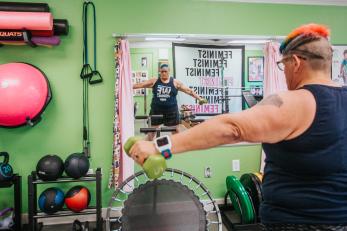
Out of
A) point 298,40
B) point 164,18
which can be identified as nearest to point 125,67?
point 164,18

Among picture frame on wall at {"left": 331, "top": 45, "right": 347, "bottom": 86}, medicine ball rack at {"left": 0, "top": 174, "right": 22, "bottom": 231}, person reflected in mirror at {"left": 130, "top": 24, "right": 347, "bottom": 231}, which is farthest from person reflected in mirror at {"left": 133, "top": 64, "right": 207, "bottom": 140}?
person reflected in mirror at {"left": 130, "top": 24, "right": 347, "bottom": 231}

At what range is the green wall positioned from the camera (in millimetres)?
2943

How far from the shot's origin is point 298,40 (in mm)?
952

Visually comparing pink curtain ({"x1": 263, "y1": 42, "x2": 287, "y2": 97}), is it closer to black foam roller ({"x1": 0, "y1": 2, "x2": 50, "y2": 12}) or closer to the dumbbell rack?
the dumbbell rack

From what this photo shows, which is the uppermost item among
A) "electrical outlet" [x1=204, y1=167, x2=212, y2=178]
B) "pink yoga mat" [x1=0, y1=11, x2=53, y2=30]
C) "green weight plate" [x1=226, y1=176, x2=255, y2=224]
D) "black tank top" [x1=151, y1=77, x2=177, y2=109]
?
"pink yoga mat" [x1=0, y1=11, x2=53, y2=30]

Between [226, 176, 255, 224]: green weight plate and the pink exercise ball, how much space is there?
6.73 ft

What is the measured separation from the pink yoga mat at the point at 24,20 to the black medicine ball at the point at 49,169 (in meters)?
1.23

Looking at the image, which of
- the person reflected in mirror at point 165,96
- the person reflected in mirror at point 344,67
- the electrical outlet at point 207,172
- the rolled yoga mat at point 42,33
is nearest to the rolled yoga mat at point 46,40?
the rolled yoga mat at point 42,33

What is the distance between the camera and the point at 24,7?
2674 mm

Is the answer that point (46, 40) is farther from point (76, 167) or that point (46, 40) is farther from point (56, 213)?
point (56, 213)

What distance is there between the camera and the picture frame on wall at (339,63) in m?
3.53

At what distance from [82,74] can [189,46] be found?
121cm

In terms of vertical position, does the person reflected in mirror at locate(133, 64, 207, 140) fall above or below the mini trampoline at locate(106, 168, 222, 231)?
above

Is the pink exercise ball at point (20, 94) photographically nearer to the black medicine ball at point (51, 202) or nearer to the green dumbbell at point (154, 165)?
the black medicine ball at point (51, 202)
